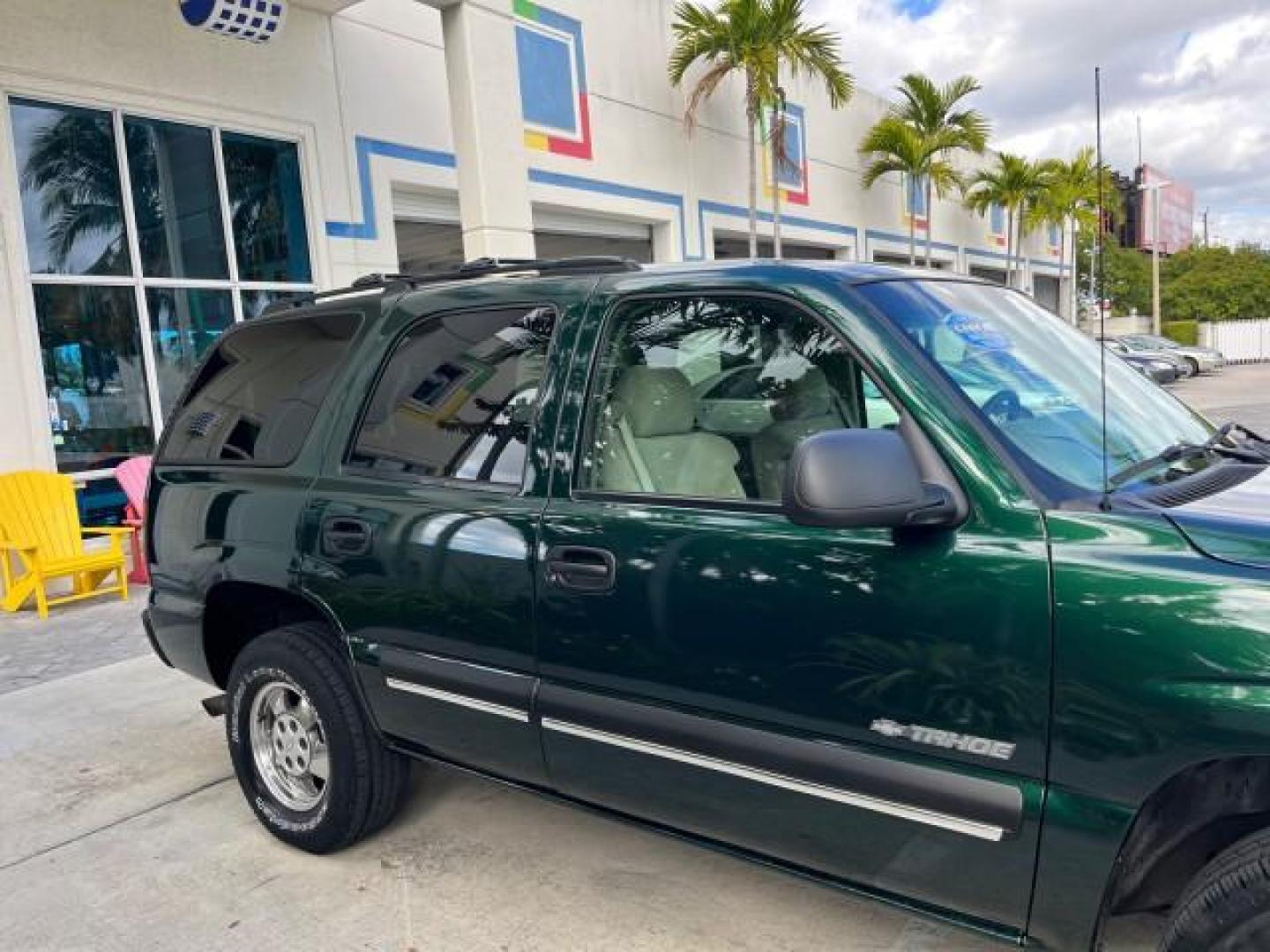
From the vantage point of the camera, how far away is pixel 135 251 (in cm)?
912

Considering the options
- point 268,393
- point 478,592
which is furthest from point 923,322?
point 268,393

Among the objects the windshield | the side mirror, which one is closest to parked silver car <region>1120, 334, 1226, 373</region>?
the windshield

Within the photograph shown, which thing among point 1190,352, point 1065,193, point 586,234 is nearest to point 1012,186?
point 1065,193

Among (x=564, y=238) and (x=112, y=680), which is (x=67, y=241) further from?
(x=564, y=238)

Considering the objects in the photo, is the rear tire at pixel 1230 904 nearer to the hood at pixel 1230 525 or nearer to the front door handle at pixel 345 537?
the hood at pixel 1230 525

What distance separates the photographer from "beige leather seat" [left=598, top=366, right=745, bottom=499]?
256 centimetres

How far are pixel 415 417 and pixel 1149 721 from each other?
221 cm

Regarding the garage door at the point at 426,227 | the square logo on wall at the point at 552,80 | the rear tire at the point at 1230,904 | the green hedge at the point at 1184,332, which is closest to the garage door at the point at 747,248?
the square logo on wall at the point at 552,80

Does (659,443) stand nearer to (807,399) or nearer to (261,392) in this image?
(807,399)

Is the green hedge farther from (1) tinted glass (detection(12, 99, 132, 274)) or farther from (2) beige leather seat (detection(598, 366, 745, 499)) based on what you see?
(2) beige leather seat (detection(598, 366, 745, 499))

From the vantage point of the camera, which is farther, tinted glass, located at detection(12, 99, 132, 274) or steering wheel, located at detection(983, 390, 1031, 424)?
tinted glass, located at detection(12, 99, 132, 274)

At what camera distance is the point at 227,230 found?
32.4 feet

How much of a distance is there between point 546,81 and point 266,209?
4.68 meters

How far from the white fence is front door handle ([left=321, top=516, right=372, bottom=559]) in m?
43.8
